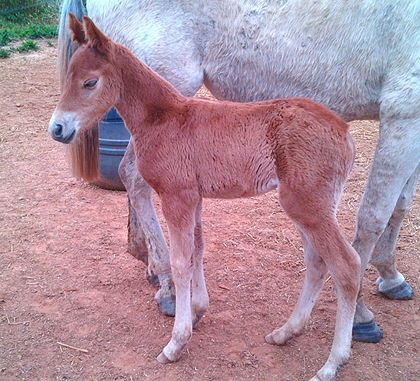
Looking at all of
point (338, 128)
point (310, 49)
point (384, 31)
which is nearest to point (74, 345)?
point (338, 128)

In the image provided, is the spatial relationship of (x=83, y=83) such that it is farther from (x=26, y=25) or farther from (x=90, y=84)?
(x=26, y=25)

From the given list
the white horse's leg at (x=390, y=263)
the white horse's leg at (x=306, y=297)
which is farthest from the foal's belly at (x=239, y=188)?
the white horse's leg at (x=390, y=263)

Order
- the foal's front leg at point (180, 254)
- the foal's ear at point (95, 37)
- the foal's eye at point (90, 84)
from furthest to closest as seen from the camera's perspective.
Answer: the foal's front leg at point (180, 254)
the foal's eye at point (90, 84)
the foal's ear at point (95, 37)

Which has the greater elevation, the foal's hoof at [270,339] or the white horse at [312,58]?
the white horse at [312,58]

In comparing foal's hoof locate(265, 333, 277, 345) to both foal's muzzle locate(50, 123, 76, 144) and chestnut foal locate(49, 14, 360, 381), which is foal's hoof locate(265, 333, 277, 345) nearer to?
chestnut foal locate(49, 14, 360, 381)

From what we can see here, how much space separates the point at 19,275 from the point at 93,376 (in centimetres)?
121

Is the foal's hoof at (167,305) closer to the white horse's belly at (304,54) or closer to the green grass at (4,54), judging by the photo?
the white horse's belly at (304,54)

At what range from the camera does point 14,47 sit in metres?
9.75

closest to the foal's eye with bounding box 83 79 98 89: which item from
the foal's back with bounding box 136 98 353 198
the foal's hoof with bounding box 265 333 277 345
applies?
the foal's back with bounding box 136 98 353 198

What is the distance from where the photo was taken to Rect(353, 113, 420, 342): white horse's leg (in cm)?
236

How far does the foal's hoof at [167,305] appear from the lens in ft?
9.46

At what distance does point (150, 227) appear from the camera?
2.95 meters

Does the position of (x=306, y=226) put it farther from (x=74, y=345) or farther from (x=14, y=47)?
(x=14, y=47)

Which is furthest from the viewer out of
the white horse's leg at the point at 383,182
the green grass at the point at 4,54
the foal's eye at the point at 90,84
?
the green grass at the point at 4,54
